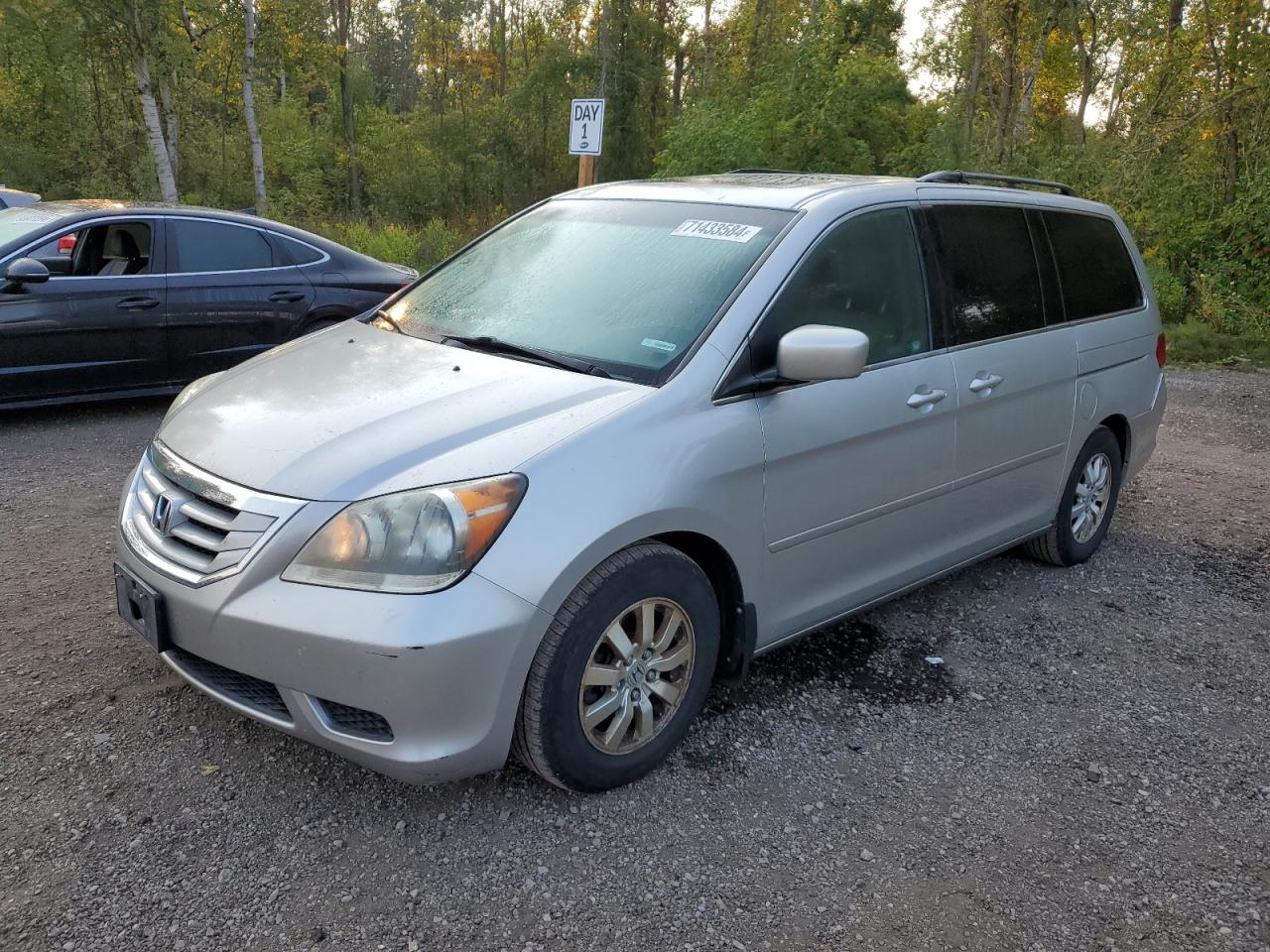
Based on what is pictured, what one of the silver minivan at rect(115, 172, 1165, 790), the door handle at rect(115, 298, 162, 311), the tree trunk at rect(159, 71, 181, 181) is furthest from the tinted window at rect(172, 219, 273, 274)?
the tree trunk at rect(159, 71, 181, 181)

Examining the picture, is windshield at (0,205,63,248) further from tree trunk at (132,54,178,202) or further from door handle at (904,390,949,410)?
tree trunk at (132,54,178,202)

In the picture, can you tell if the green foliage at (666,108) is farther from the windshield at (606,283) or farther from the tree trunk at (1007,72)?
the windshield at (606,283)

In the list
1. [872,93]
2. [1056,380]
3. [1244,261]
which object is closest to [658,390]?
[1056,380]

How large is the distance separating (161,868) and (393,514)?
108cm

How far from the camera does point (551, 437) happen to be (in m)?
2.80

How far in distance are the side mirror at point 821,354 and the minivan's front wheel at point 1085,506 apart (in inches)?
85.7

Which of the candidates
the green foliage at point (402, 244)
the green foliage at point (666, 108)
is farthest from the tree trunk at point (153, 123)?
the green foliage at point (402, 244)

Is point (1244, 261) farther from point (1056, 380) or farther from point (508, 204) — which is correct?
point (508, 204)

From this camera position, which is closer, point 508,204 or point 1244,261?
point 1244,261

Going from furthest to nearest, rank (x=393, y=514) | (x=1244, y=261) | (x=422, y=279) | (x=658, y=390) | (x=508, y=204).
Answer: (x=508, y=204), (x=1244, y=261), (x=422, y=279), (x=658, y=390), (x=393, y=514)

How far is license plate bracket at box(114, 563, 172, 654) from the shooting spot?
286cm

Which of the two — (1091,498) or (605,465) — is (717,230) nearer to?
(605,465)

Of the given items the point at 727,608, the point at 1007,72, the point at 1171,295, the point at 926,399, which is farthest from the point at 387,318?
the point at 1007,72

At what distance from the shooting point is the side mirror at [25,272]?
6.49 meters
